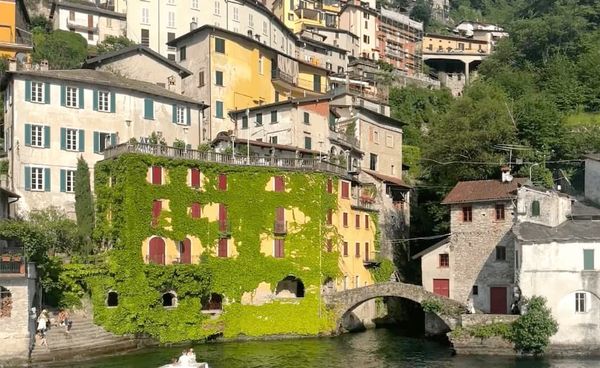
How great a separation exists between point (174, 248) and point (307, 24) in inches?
2752

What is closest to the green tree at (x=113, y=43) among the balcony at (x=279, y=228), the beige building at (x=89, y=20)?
the beige building at (x=89, y=20)

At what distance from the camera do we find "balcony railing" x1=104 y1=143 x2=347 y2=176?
54.8 meters

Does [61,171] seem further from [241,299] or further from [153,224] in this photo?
[241,299]

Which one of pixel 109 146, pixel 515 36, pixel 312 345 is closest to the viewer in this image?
pixel 312 345

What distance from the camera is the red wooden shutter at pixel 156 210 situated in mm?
54375

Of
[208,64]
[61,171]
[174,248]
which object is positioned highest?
[208,64]

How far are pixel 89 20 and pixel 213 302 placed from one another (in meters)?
54.1

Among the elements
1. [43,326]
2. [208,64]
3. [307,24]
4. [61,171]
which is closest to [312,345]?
[43,326]

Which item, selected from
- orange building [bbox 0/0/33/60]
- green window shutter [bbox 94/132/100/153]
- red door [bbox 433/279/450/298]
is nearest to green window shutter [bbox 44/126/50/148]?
green window shutter [bbox 94/132/100/153]

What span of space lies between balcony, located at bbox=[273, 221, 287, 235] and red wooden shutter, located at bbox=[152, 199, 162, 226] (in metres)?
8.64

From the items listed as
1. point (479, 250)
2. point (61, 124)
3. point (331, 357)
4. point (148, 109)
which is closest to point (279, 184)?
point (148, 109)

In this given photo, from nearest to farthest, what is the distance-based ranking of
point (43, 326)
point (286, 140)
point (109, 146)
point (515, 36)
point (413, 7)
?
point (43, 326) → point (109, 146) → point (286, 140) → point (515, 36) → point (413, 7)

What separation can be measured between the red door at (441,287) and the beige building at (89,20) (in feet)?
171

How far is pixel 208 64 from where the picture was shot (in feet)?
240
